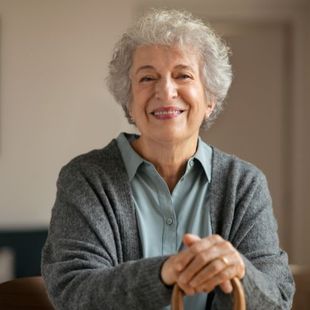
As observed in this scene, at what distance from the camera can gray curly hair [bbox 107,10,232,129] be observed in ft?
3.84

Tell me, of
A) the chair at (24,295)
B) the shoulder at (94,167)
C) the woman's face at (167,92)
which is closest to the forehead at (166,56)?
the woman's face at (167,92)

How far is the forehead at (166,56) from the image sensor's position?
1.16m

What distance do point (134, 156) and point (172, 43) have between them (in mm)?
265

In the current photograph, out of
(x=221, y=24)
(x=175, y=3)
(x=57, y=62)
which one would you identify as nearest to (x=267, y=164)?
(x=221, y=24)

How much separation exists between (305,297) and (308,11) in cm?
178

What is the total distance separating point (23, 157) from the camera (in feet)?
8.82

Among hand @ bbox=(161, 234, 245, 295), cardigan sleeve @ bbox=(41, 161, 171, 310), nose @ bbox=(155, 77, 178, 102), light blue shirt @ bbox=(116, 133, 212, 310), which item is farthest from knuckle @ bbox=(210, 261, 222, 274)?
nose @ bbox=(155, 77, 178, 102)

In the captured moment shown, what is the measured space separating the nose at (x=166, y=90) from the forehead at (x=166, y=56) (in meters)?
0.03

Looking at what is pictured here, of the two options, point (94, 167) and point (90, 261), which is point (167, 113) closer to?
point (94, 167)

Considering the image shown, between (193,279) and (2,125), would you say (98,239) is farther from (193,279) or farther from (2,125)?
(2,125)

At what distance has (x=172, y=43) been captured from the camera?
3.82 ft

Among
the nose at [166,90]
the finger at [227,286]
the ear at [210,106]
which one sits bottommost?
the finger at [227,286]

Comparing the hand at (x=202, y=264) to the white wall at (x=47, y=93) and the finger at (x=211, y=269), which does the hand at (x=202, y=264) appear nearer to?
the finger at (x=211, y=269)

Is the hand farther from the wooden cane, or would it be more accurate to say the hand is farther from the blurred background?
the blurred background
